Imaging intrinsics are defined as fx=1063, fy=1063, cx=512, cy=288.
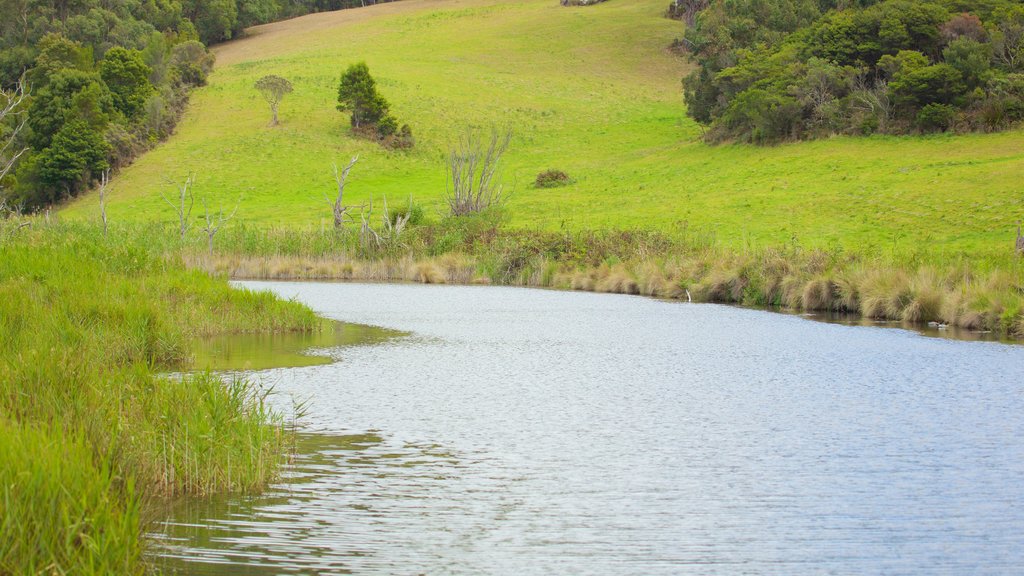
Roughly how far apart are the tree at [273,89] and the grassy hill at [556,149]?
169 cm

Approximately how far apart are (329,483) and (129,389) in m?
2.15

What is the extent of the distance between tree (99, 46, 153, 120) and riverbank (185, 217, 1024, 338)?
42.3m

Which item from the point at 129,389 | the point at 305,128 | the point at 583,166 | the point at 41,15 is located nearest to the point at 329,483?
the point at 129,389

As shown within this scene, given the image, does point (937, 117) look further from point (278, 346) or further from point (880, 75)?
point (278, 346)

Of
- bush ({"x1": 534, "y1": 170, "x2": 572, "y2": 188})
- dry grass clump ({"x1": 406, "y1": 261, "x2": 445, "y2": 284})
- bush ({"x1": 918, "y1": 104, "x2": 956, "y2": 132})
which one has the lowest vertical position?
dry grass clump ({"x1": 406, "y1": 261, "x2": 445, "y2": 284})

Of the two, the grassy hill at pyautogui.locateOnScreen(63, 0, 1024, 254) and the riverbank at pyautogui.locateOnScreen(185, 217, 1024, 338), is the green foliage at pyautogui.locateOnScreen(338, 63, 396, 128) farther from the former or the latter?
the riverbank at pyautogui.locateOnScreen(185, 217, 1024, 338)

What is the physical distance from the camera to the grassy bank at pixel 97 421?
5.83 metres

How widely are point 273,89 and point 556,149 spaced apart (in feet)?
76.9

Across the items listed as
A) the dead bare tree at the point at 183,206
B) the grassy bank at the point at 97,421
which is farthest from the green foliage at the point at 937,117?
the grassy bank at the point at 97,421

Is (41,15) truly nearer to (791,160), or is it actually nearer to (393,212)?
(393,212)

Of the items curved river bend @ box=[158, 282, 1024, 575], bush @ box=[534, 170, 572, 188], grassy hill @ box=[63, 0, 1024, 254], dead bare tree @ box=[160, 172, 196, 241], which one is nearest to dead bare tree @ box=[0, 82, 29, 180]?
curved river bend @ box=[158, 282, 1024, 575]

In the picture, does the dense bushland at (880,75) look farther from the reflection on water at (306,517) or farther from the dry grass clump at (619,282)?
the reflection on water at (306,517)

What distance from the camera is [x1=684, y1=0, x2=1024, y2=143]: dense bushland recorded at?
5553 cm

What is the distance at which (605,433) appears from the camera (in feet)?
40.1
